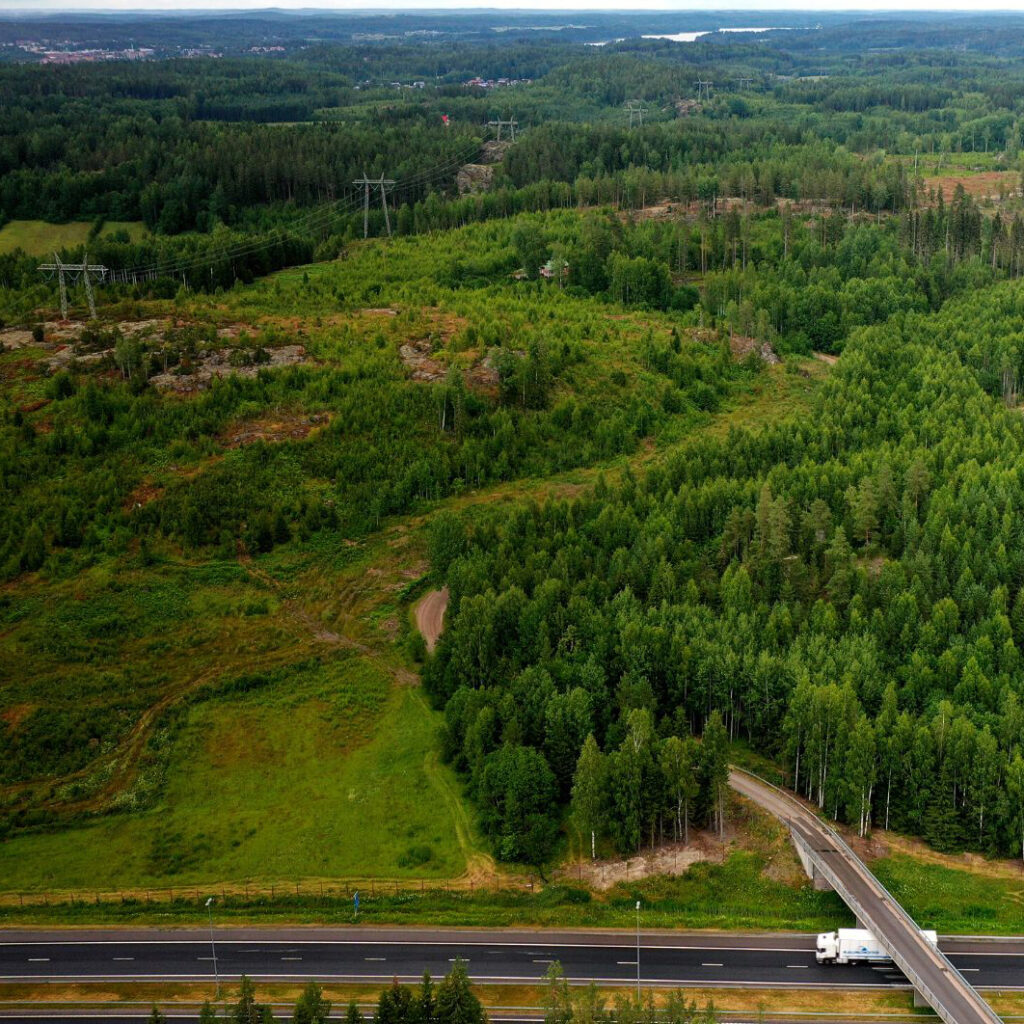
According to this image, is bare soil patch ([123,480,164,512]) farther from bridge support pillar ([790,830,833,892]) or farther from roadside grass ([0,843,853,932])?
bridge support pillar ([790,830,833,892])

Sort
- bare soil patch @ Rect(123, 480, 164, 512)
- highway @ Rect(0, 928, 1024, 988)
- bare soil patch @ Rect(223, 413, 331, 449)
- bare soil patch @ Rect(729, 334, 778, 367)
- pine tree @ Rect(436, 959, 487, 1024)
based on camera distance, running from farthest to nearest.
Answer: bare soil patch @ Rect(729, 334, 778, 367)
bare soil patch @ Rect(223, 413, 331, 449)
bare soil patch @ Rect(123, 480, 164, 512)
highway @ Rect(0, 928, 1024, 988)
pine tree @ Rect(436, 959, 487, 1024)

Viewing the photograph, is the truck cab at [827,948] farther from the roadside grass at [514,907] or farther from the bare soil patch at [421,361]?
the bare soil patch at [421,361]

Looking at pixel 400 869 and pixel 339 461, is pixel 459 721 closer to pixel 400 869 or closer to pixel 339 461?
pixel 400 869

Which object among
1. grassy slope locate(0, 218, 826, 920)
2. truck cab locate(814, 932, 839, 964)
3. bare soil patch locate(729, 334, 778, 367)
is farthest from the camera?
bare soil patch locate(729, 334, 778, 367)

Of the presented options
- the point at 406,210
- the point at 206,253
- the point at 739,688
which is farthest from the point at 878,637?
the point at 406,210

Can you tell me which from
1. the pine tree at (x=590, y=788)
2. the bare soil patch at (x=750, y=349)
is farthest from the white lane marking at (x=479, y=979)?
the bare soil patch at (x=750, y=349)

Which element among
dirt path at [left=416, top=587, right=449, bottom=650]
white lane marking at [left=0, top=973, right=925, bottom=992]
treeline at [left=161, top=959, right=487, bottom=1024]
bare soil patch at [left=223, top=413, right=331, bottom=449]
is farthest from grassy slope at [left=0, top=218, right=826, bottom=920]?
treeline at [left=161, top=959, right=487, bottom=1024]

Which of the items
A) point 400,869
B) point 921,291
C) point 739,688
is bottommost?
point 400,869

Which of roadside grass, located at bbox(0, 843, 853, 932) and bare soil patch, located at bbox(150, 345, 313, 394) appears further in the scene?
bare soil patch, located at bbox(150, 345, 313, 394)
